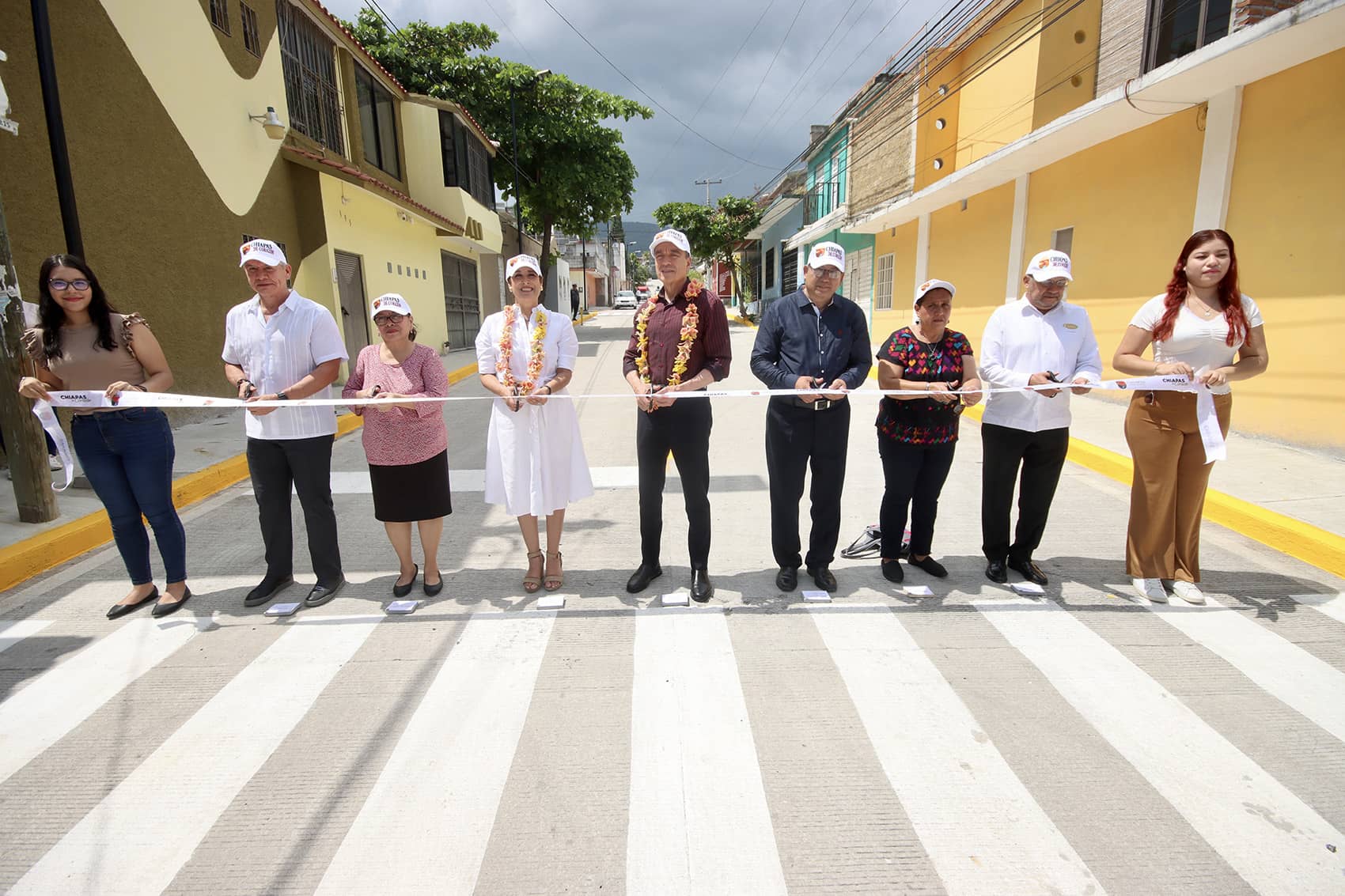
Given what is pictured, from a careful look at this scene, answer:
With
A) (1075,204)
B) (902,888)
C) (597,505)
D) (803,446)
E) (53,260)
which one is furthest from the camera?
(1075,204)

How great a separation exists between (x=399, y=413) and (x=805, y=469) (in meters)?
2.42

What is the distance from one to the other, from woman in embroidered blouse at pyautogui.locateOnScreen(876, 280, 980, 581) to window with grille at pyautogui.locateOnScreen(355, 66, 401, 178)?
15.2 m

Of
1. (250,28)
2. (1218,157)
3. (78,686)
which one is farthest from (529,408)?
(250,28)

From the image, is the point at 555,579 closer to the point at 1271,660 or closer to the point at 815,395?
the point at 815,395

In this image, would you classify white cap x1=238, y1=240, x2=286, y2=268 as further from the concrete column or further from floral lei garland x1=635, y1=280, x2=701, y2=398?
the concrete column

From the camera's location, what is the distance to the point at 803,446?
3953mm

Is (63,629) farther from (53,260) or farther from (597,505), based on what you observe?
(597,505)

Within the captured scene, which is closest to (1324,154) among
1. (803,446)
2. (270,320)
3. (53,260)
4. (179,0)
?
(803,446)

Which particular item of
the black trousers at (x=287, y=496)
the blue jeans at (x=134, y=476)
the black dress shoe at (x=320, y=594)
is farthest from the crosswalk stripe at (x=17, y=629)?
the black dress shoe at (x=320, y=594)

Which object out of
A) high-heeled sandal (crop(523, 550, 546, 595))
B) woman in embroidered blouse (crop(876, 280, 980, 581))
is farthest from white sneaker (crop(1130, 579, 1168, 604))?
high-heeled sandal (crop(523, 550, 546, 595))

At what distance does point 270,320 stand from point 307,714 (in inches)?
86.2

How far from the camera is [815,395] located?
12.3 feet

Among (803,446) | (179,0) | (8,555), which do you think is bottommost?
(8,555)

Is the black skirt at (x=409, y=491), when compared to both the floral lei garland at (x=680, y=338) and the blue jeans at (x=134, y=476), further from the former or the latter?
the floral lei garland at (x=680, y=338)
